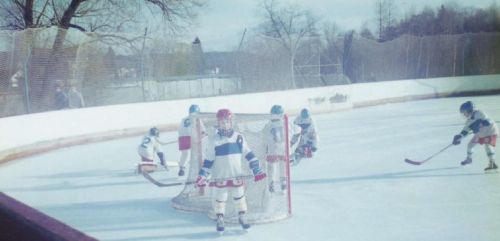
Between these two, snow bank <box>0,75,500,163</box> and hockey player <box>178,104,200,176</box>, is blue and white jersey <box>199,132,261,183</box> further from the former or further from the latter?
snow bank <box>0,75,500,163</box>

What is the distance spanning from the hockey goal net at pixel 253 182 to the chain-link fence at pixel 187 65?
5.38m

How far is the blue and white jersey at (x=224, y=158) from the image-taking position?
13.2ft

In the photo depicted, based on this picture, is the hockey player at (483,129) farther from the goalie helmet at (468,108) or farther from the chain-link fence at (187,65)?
the chain-link fence at (187,65)

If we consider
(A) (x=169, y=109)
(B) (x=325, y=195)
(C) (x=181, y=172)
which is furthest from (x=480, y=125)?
(A) (x=169, y=109)

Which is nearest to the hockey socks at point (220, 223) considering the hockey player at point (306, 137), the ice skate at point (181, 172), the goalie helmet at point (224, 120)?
the goalie helmet at point (224, 120)

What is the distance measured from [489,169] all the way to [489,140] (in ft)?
1.08

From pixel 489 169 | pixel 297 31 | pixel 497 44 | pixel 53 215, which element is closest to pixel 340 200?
pixel 489 169

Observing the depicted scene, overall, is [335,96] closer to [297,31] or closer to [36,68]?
[297,31]

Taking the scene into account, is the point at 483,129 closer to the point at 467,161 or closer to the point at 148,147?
the point at 467,161

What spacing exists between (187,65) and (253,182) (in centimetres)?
849

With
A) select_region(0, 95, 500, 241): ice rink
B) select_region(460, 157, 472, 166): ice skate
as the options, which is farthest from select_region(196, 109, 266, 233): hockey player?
select_region(460, 157, 472, 166): ice skate

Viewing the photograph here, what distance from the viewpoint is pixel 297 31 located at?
17.9 metres

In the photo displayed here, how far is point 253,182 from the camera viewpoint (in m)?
4.55

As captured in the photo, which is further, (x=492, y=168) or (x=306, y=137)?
(x=306, y=137)
